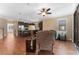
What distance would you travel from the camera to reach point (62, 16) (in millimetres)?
2979

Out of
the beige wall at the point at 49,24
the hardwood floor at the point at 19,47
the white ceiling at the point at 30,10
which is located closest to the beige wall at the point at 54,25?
the beige wall at the point at 49,24

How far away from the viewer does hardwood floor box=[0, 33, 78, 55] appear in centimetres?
301

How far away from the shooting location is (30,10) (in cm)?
296

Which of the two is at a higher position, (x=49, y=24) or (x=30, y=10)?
(x=30, y=10)

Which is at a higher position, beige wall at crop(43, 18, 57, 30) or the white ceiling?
the white ceiling

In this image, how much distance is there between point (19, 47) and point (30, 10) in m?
1.02

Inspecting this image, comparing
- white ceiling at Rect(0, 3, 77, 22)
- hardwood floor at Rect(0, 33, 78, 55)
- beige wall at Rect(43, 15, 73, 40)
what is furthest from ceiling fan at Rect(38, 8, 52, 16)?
hardwood floor at Rect(0, 33, 78, 55)

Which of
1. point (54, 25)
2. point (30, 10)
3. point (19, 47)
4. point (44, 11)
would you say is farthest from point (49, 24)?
point (19, 47)

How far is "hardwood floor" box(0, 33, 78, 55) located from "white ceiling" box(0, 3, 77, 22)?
507mm

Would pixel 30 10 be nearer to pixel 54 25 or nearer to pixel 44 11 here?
pixel 44 11

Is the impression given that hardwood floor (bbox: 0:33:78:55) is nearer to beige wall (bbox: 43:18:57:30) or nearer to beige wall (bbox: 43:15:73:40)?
beige wall (bbox: 43:15:73:40)

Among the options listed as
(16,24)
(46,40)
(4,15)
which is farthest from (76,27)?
(4,15)

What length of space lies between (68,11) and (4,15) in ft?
4.88
